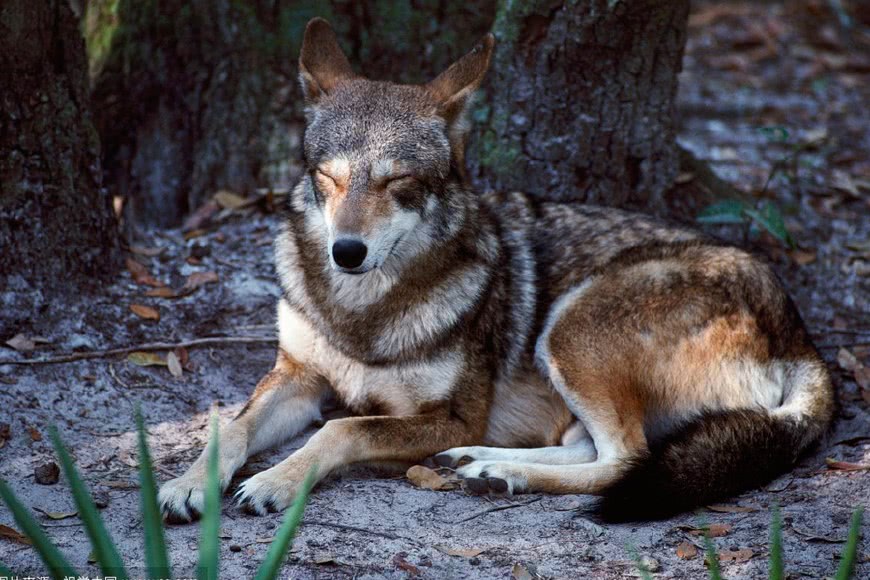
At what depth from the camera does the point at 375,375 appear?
4266 mm

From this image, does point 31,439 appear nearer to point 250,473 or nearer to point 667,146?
point 250,473

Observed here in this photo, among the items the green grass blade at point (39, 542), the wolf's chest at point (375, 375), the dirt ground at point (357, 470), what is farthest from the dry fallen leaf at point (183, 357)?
the green grass blade at point (39, 542)

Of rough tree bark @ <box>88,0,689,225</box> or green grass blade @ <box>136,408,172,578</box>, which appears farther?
rough tree bark @ <box>88,0,689,225</box>

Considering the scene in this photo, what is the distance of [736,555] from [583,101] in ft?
9.39

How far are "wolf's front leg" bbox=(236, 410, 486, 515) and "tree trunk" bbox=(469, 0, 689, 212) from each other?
187cm

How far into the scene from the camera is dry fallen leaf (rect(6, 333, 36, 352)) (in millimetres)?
4527

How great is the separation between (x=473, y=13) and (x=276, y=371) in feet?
9.44

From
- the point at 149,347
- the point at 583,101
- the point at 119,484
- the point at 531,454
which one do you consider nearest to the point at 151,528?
the point at 119,484

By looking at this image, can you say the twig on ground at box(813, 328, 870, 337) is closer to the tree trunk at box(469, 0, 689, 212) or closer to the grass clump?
the tree trunk at box(469, 0, 689, 212)

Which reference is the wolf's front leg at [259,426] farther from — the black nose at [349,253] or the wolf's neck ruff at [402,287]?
the black nose at [349,253]

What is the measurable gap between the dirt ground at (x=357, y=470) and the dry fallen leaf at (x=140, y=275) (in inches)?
2.3

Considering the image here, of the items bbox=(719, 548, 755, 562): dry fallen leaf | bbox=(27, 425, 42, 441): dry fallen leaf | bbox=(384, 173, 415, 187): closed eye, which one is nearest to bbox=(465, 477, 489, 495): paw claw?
bbox=(719, 548, 755, 562): dry fallen leaf

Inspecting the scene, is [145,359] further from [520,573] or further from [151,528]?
[151,528]

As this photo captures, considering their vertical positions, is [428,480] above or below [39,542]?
below
